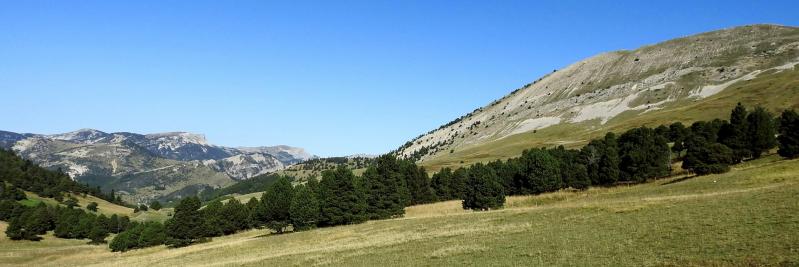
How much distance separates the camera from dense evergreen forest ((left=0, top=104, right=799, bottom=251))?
264ft

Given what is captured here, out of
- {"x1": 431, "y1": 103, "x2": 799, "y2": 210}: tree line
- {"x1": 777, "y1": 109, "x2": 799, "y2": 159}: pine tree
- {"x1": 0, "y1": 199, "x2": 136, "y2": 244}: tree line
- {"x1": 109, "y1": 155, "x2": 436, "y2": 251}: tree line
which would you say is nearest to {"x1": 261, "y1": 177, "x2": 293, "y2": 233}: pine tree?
{"x1": 109, "y1": 155, "x2": 436, "y2": 251}: tree line

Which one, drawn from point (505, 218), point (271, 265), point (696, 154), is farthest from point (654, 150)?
point (271, 265)

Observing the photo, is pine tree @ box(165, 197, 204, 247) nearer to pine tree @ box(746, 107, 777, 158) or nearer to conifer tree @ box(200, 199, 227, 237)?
conifer tree @ box(200, 199, 227, 237)

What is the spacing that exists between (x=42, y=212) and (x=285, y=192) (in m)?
84.8

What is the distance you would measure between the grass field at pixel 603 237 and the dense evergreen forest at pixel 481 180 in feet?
61.5

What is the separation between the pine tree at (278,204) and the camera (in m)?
94.1

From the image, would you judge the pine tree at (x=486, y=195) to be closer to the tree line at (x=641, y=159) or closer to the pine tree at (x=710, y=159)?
the tree line at (x=641, y=159)

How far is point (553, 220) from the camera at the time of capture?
46.5 meters

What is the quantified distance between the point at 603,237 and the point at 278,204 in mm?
72156

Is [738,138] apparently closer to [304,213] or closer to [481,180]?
[481,180]

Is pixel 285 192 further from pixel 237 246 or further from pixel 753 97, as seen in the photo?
pixel 753 97

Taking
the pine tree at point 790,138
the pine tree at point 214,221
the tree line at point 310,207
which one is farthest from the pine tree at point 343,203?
the pine tree at point 790,138

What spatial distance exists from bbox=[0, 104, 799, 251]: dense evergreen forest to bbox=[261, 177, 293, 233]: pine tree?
189 mm

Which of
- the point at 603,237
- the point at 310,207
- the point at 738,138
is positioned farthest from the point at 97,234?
the point at 738,138
